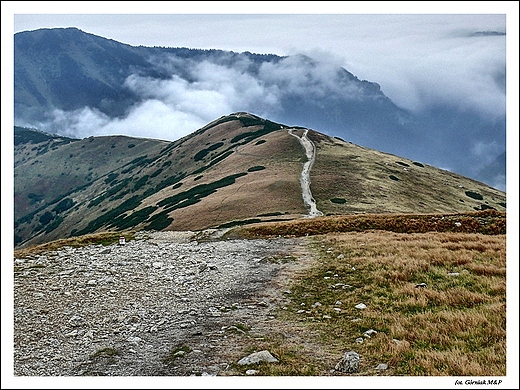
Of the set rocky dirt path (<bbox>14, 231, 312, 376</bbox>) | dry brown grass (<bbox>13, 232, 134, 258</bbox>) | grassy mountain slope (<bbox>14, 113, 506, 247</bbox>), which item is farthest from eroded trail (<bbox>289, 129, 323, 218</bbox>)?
rocky dirt path (<bbox>14, 231, 312, 376</bbox>)

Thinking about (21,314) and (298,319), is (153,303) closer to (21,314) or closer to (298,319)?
(21,314)

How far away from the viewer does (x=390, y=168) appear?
88062mm

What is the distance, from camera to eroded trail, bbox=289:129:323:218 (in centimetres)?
5172

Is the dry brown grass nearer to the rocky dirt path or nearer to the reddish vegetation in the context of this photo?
the rocky dirt path

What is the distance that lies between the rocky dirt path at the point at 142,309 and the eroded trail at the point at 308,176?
28.5 meters

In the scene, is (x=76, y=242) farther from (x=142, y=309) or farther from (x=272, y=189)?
(x=272, y=189)

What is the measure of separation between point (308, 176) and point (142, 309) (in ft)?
196

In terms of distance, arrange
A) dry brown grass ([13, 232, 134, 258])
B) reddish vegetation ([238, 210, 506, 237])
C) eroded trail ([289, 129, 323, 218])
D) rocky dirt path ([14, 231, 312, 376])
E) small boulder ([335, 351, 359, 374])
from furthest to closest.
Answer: eroded trail ([289, 129, 323, 218])
reddish vegetation ([238, 210, 506, 237])
dry brown grass ([13, 232, 134, 258])
rocky dirt path ([14, 231, 312, 376])
small boulder ([335, 351, 359, 374])

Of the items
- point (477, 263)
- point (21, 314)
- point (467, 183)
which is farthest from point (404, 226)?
point (467, 183)

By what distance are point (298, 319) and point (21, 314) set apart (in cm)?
864

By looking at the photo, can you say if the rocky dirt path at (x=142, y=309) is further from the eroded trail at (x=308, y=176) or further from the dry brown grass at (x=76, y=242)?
the eroded trail at (x=308, y=176)

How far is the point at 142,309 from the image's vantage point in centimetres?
1391

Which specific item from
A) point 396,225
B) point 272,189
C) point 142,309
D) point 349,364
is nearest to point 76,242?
point 142,309

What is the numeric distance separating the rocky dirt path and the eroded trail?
2847 centimetres
